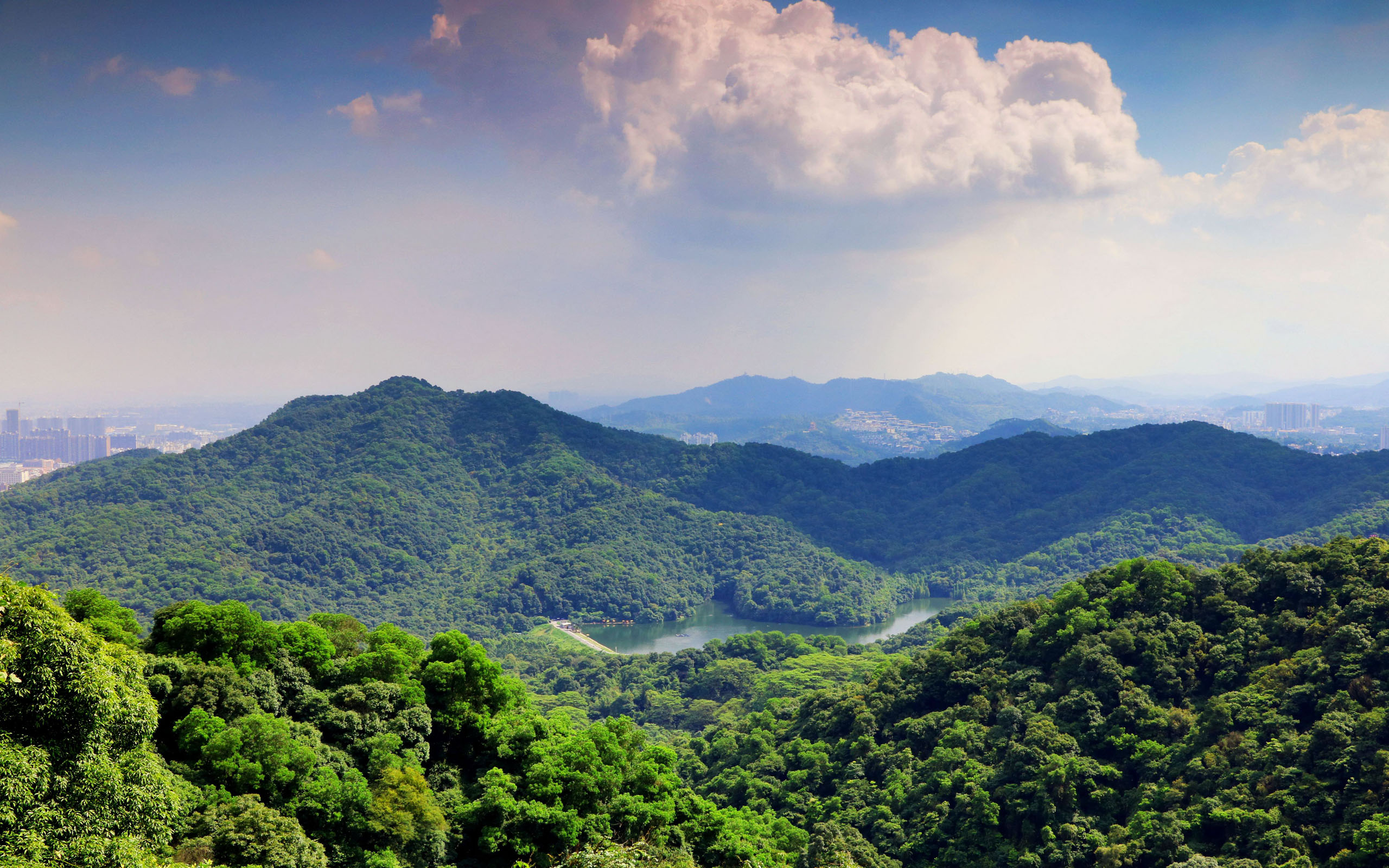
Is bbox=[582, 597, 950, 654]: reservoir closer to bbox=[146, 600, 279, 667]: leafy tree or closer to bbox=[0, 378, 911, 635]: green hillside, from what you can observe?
bbox=[0, 378, 911, 635]: green hillside

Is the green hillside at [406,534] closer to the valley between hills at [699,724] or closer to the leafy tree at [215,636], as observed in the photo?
the valley between hills at [699,724]

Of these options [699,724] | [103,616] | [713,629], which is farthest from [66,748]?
[713,629]

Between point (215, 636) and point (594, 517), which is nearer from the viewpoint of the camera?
point (215, 636)

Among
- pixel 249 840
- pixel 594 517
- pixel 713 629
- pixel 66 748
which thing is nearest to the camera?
pixel 66 748

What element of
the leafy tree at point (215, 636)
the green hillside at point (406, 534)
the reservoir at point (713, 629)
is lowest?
the reservoir at point (713, 629)

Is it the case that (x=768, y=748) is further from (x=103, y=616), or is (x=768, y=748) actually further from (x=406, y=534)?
(x=406, y=534)

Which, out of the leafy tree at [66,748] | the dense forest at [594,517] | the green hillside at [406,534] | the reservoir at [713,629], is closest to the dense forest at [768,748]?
the leafy tree at [66,748]
